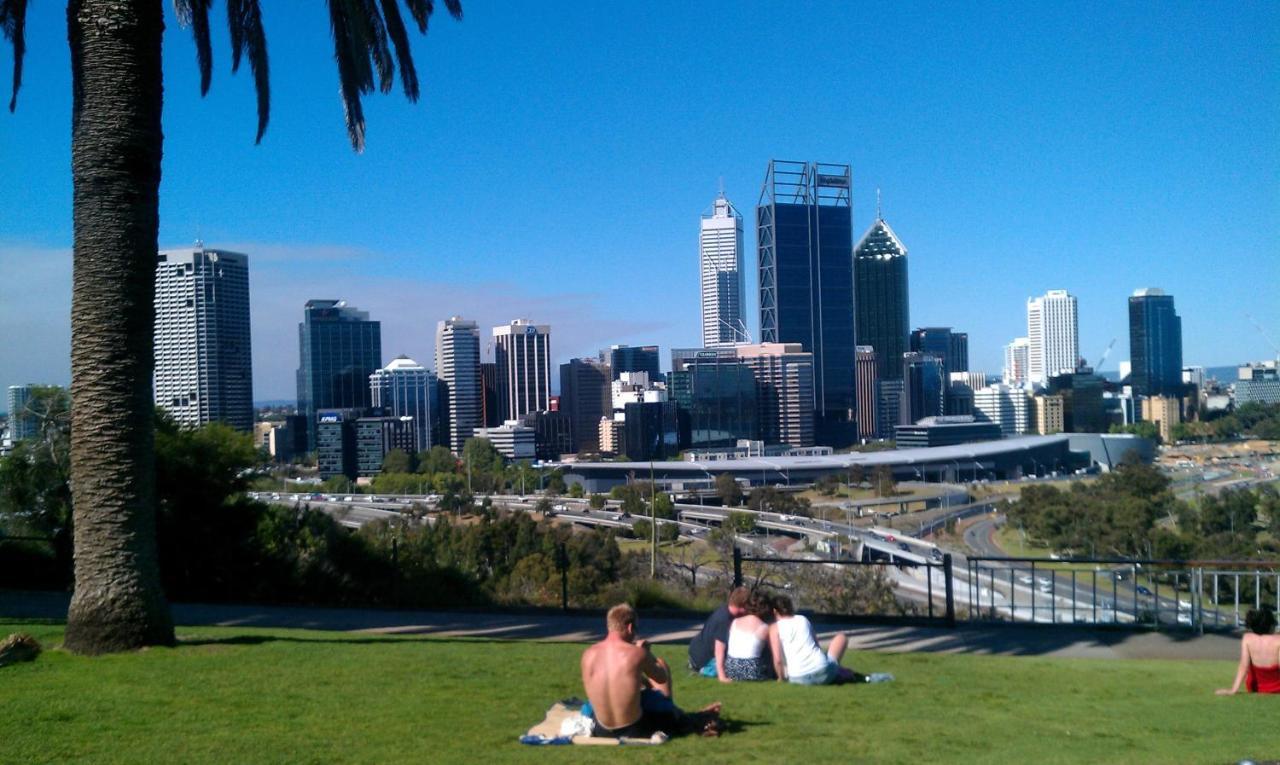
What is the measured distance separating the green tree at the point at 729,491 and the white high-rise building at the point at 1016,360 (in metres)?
43.4

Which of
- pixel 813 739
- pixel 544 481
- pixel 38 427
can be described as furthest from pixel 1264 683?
pixel 544 481

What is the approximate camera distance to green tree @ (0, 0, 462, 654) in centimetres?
875

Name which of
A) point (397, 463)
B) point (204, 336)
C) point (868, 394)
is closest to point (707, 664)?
point (397, 463)

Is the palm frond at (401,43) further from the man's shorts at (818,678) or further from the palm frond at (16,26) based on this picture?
the man's shorts at (818,678)

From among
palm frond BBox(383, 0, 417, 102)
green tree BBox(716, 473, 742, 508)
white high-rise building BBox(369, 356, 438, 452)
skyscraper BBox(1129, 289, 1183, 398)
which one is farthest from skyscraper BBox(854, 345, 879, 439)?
palm frond BBox(383, 0, 417, 102)

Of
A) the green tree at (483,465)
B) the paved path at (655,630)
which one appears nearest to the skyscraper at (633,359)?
the green tree at (483,465)

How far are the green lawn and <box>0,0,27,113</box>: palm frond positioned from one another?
22.8 feet

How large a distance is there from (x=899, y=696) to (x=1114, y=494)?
13.8 m

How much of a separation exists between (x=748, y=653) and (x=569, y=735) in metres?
2.38

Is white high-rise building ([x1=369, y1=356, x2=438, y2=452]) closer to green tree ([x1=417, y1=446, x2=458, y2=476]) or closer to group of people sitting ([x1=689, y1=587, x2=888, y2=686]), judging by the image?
green tree ([x1=417, y1=446, x2=458, y2=476])

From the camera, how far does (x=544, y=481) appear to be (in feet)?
113

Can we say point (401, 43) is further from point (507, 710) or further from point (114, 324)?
point (507, 710)

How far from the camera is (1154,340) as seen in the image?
39.9 metres

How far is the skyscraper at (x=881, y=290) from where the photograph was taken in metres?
110
